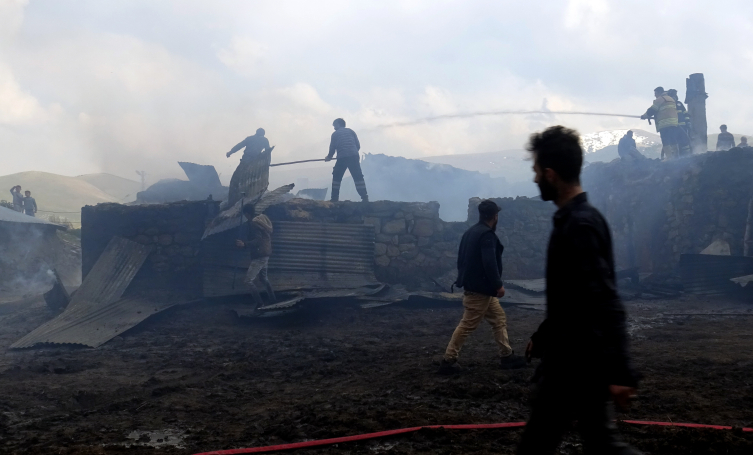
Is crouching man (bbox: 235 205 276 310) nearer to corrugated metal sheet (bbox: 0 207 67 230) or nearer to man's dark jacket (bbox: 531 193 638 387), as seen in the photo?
man's dark jacket (bbox: 531 193 638 387)

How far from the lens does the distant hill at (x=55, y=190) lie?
4406 cm

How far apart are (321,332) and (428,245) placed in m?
3.60

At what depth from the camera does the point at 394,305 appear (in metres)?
Answer: 9.52

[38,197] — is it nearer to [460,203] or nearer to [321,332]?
[460,203]

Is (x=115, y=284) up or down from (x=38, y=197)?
down

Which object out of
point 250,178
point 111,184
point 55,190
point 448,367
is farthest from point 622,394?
point 111,184

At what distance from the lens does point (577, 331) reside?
203 centimetres

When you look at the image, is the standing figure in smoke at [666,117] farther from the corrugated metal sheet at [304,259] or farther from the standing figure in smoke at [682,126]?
the corrugated metal sheet at [304,259]

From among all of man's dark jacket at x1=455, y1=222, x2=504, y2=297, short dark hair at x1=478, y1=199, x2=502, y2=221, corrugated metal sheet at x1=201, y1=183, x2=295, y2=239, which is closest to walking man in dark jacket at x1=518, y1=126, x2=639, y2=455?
man's dark jacket at x1=455, y1=222, x2=504, y2=297

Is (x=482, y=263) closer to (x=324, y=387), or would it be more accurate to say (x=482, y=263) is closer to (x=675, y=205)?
(x=324, y=387)

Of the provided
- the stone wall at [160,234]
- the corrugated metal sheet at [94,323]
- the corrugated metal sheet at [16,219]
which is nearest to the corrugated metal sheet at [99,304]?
the corrugated metal sheet at [94,323]

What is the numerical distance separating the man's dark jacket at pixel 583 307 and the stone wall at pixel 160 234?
920 cm

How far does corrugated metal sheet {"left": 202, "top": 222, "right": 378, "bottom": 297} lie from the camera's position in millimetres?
9898

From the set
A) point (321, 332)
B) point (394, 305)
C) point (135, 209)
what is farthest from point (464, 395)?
point (135, 209)
